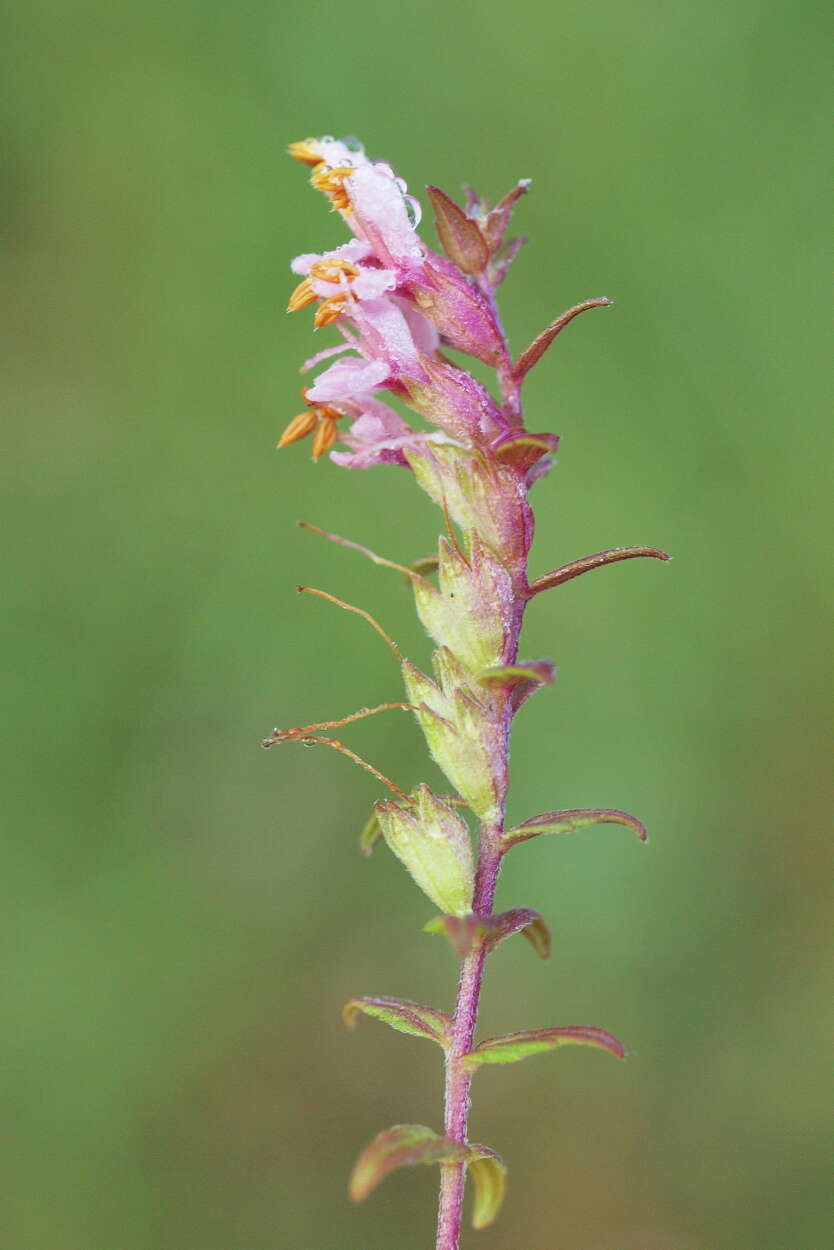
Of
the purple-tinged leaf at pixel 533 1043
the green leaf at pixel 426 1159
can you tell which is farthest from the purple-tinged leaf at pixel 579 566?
the green leaf at pixel 426 1159

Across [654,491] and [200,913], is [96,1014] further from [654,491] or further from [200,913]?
[654,491]

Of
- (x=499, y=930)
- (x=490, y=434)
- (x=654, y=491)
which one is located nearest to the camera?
(x=499, y=930)

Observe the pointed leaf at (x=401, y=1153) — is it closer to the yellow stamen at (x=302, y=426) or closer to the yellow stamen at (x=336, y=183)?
the yellow stamen at (x=302, y=426)

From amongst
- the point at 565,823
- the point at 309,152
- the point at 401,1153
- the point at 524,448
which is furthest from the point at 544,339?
the point at 401,1153

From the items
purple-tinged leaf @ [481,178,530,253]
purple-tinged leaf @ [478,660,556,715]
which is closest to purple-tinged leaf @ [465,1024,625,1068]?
purple-tinged leaf @ [478,660,556,715]

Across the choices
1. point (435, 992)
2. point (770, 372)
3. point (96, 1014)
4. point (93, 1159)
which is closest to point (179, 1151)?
point (93, 1159)

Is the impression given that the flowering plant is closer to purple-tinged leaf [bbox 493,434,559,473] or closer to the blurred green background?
purple-tinged leaf [bbox 493,434,559,473]
